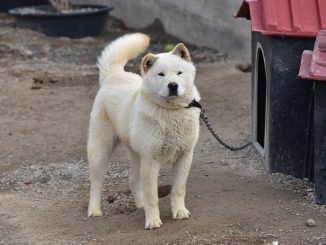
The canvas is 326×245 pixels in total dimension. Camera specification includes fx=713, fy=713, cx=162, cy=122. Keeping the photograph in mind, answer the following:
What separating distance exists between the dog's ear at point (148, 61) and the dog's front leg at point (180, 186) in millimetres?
623

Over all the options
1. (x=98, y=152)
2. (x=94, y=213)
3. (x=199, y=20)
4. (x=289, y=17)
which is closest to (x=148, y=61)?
(x=98, y=152)

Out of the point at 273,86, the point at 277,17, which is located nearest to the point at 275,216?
the point at 273,86

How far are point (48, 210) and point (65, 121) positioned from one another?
238cm

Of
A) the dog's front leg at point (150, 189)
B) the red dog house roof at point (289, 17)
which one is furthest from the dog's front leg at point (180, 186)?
the red dog house roof at point (289, 17)

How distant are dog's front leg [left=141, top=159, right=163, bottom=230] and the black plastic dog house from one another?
119 cm

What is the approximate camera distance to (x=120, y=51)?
506 cm

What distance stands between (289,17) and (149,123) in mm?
1429

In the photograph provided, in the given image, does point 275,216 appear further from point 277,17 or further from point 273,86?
point 277,17

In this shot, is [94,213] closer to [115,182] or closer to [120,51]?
[115,182]

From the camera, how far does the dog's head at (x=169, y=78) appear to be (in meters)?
4.24

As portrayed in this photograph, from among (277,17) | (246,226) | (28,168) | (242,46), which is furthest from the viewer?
(242,46)

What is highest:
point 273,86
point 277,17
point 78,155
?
point 277,17

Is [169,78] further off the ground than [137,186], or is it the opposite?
[169,78]

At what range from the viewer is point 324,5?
518cm
